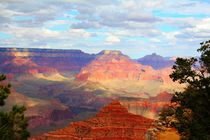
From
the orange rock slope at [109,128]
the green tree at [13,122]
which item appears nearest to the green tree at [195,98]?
the green tree at [13,122]

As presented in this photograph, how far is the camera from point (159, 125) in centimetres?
5131

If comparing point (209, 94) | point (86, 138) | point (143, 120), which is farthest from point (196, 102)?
point (143, 120)

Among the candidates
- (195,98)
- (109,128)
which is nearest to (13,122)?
(195,98)

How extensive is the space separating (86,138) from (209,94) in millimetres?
89438

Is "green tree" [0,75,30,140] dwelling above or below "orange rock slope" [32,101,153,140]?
above

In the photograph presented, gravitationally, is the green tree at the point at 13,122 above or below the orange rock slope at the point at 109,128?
above

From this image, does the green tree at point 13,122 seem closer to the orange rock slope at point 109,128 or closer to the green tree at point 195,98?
the green tree at point 195,98

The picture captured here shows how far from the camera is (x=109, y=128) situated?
124 m

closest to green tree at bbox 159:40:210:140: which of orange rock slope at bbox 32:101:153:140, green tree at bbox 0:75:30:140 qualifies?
green tree at bbox 0:75:30:140

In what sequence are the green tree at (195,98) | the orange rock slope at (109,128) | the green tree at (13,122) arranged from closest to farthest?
the green tree at (13,122)
the green tree at (195,98)
the orange rock slope at (109,128)

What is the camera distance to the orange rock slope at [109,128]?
118750 mm

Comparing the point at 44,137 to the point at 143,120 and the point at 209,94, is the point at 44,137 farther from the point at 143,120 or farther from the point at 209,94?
the point at 209,94

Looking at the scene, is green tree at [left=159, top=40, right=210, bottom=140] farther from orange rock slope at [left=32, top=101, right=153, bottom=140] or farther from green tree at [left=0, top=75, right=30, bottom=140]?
orange rock slope at [left=32, top=101, right=153, bottom=140]

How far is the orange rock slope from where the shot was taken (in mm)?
118750
